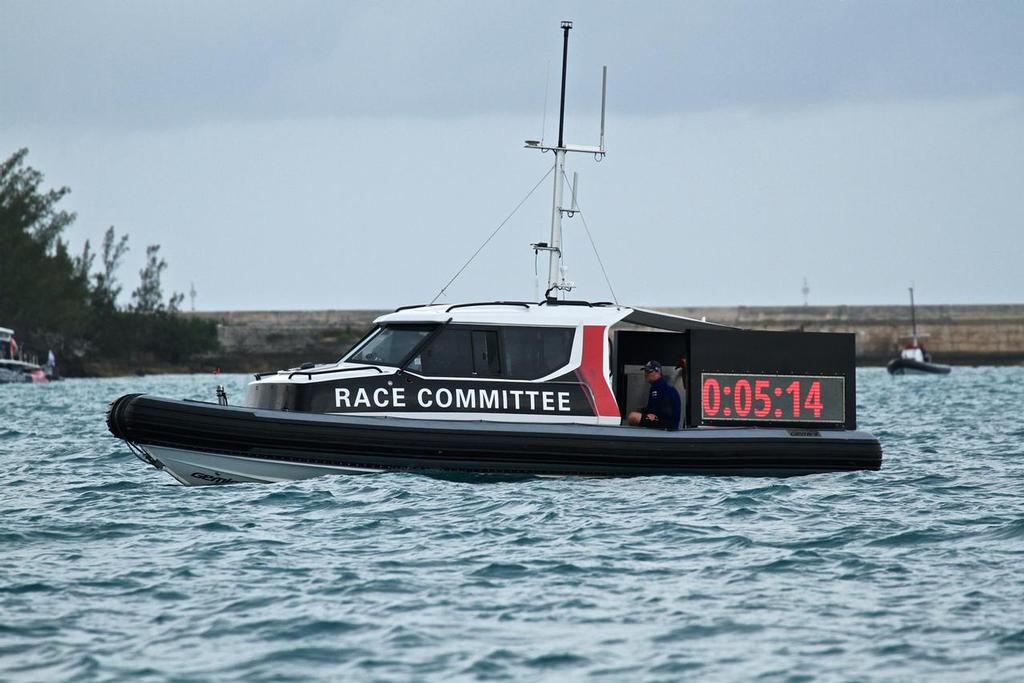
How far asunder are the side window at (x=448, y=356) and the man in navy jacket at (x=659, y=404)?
190 centimetres

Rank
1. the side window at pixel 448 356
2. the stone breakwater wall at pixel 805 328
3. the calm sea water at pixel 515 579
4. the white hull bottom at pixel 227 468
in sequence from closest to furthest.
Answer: the calm sea water at pixel 515 579, the white hull bottom at pixel 227 468, the side window at pixel 448 356, the stone breakwater wall at pixel 805 328

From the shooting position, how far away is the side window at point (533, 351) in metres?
14.7

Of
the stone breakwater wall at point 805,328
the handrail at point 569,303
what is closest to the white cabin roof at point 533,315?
the handrail at point 569,303

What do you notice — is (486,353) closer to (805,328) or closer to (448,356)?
(448,356)

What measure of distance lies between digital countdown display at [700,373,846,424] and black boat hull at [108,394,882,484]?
44 centimetres

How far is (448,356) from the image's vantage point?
1457 centimetres

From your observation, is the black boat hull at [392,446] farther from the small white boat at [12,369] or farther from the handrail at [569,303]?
the small white boat at [12,369]

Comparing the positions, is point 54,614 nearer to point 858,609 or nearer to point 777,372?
point 858,609

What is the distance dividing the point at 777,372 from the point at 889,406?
22.2m

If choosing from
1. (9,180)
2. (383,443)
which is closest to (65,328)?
(9,180)

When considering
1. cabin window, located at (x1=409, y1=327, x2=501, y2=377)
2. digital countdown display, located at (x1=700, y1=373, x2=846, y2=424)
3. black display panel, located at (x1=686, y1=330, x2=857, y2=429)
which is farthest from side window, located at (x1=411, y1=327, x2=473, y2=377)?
digital countdown display, located at (x1=700, y1=373, x2=846, y2=424)

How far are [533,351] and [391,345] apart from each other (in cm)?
152

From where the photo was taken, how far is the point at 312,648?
26.1ft

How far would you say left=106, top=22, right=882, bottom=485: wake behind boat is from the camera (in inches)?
542
